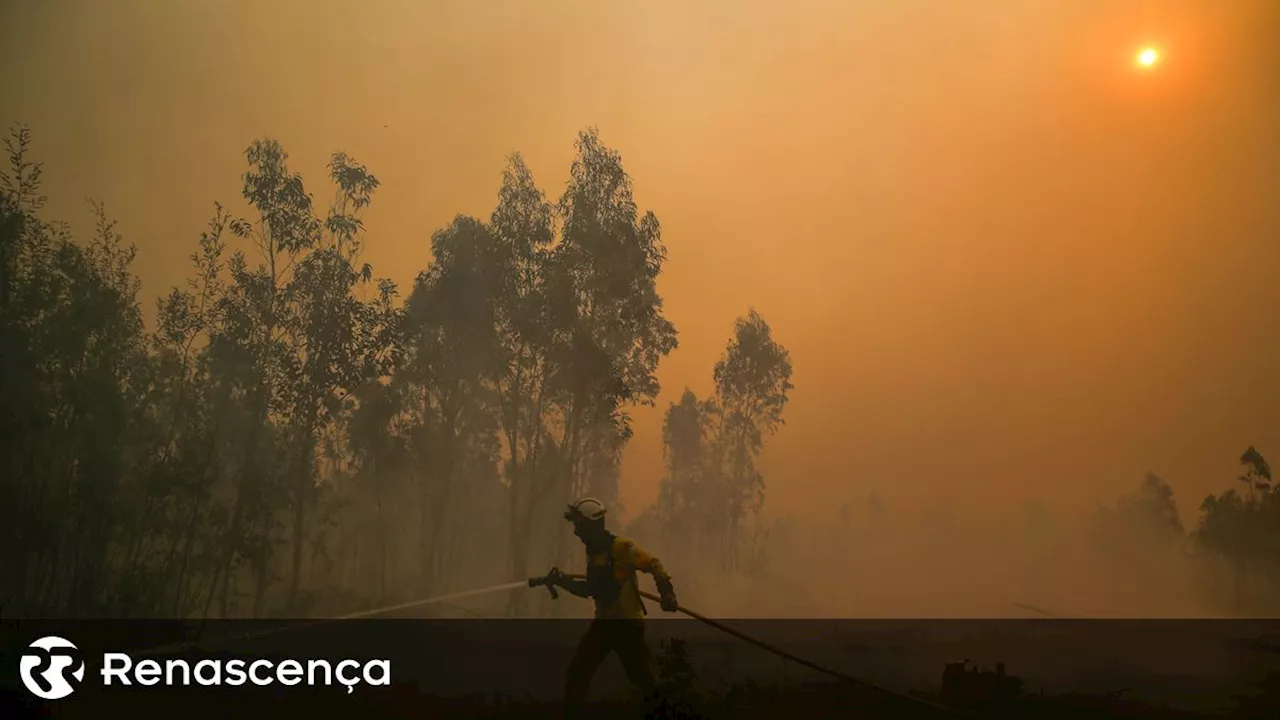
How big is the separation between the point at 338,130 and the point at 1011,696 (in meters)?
9.39

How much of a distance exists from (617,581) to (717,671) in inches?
115

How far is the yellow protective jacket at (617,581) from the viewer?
202 inches

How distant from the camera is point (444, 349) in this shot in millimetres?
9773

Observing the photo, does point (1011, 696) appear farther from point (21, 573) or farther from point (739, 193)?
point (21, 573)

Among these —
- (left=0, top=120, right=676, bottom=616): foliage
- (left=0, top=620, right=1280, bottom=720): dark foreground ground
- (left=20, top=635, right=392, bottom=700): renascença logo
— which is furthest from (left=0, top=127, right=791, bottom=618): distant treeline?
(left=20, top=635, right=392, bottom=700): renascença logo

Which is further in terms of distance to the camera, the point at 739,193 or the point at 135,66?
the point at 739,193

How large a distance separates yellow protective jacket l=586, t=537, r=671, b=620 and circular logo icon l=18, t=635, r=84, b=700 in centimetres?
438

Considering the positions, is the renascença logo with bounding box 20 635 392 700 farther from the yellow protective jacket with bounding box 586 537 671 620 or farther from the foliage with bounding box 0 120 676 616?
the yellow protective jacket with bounding box 586 537 671 620

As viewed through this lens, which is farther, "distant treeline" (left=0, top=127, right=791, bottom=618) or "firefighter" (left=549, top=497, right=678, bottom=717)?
"distant treeline" (left=0, top=127, right=791, bottom=618)

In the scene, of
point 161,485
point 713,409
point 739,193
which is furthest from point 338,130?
point 713,409

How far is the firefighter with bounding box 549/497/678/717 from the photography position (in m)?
5.12

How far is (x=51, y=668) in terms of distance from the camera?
626 cm

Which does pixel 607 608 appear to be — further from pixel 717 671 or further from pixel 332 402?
pixel 332 402

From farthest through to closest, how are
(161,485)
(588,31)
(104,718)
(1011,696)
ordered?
1. (588,31)
2. (161,485)
3. (1011,696)
4. (104,718)
